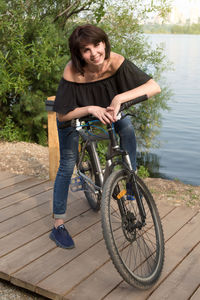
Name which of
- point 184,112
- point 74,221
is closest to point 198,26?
point 184,112

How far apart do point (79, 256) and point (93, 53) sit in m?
1.54

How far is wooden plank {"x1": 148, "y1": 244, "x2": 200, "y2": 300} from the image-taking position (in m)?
2.65

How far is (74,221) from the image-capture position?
12.3 ft

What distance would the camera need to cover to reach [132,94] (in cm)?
279

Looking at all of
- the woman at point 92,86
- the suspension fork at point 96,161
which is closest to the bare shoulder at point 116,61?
the woman at point 92,86

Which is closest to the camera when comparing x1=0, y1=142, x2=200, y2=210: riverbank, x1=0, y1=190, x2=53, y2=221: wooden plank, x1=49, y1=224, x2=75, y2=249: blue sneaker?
x1=49, y1=224, x2=75, y2=249: blue sneaker

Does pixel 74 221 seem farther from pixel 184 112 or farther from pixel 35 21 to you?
pixel 184 112

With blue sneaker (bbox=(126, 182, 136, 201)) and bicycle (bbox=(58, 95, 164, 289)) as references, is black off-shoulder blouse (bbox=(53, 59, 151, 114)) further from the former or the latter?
blue sneaker (bbox=(126, 182, 136, 201))

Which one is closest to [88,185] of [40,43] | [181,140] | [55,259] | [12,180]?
[55,259]

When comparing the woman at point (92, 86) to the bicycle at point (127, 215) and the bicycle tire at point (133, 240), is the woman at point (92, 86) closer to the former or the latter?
the bicycle at point (127, 215)

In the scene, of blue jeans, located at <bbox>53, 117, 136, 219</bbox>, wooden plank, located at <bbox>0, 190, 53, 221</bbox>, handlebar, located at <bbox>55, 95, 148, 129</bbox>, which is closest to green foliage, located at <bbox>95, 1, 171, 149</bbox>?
wooden plank, located at <bbox>0, 190, 53, 221</bbox>

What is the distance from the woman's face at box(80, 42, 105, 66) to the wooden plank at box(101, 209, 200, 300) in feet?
5.05

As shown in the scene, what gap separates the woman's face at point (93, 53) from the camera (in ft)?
8.76

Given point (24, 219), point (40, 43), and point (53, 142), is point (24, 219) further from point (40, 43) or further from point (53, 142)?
point (40, 43)
